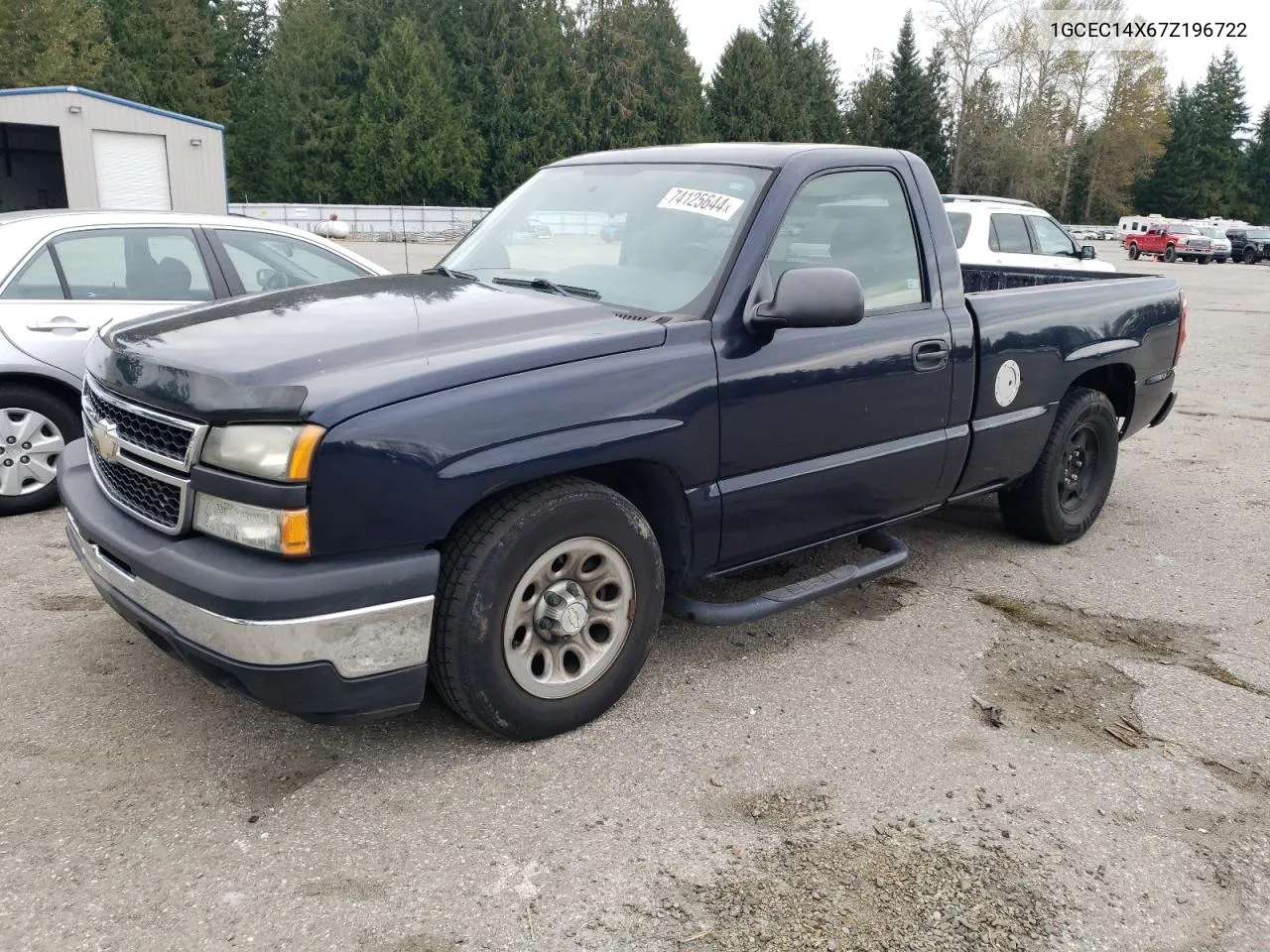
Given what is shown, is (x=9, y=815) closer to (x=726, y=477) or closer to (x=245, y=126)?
(x=726, y=477)

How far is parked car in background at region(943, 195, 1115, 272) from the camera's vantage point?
11.9 meters

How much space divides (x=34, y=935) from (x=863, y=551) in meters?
3.77

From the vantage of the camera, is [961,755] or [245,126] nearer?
[961,755]

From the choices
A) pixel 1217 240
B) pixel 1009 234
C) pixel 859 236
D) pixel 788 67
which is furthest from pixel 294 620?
pixel 788 67

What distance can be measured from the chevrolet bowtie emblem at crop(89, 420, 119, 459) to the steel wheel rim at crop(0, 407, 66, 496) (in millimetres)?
2422

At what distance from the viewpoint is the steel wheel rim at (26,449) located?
534 cm

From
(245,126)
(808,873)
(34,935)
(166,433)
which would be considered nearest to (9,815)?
(34,935)

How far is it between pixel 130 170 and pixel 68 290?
16.9 meters

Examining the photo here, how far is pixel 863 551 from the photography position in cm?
507

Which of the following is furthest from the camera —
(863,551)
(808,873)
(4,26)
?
(4,26)

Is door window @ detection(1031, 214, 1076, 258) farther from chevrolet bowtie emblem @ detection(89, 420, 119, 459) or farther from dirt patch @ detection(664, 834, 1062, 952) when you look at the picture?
chevrolet bowtie emblem @ detection(89, 420, 119, 459)

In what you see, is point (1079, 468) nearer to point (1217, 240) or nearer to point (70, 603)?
point (70, 603)

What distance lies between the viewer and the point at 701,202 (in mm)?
3686

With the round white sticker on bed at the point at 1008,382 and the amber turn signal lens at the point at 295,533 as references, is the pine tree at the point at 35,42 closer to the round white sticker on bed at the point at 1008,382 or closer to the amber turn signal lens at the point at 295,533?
the round white sticker on bed at the point at 1008,382
